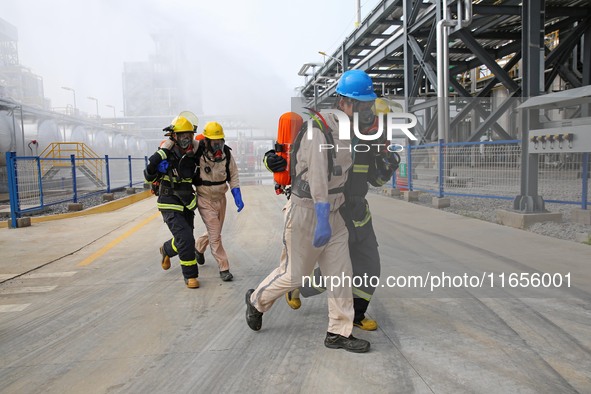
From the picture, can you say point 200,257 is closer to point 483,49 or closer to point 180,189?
point 180,189

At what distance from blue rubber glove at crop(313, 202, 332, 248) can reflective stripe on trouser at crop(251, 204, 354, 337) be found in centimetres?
16

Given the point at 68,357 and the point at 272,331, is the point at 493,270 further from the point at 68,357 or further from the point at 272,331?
the point at 68,357

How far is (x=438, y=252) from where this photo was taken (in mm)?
5438

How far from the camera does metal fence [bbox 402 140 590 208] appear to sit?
701 cm

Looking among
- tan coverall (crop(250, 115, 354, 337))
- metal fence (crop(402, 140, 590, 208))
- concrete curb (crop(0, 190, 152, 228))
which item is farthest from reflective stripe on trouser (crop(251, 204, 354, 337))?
concrete curb (crop(0, 190, 152, 228))

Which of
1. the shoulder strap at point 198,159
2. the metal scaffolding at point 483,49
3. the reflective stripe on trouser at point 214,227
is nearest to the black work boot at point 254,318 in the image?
the reflective stripe on trouser at point 214,227

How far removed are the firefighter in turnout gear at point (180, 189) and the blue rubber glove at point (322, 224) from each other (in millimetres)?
2022

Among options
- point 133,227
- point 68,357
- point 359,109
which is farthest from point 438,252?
point 133,227

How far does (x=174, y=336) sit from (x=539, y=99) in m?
5.97

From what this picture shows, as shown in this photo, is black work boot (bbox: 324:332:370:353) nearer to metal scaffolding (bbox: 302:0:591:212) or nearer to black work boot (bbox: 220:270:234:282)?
black work boot (bbox: 220:270:234:282)

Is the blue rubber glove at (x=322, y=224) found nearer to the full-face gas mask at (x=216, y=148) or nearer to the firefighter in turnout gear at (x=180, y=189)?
the firefighter in turnout gear at (x=180, y=189)

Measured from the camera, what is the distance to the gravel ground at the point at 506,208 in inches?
245

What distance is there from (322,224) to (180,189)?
7.11 feet

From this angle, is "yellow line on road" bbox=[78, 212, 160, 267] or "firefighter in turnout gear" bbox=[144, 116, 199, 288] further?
"yellow line on road" bbox=[78, 212, 160, 267]
